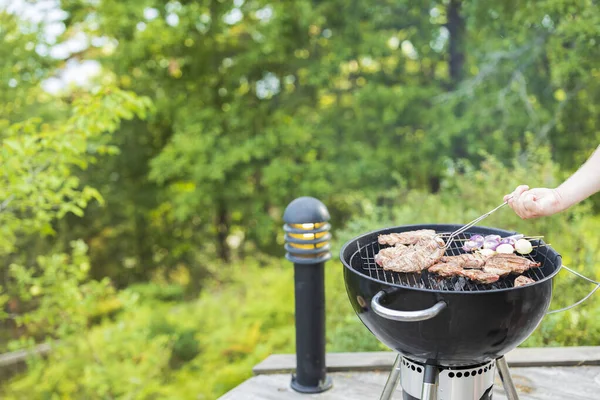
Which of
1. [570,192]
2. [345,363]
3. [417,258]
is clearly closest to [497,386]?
[345,363]

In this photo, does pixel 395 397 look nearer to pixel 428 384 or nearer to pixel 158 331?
pixel 428 384

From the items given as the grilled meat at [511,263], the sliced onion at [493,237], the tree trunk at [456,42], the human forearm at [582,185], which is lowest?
the grilled meat at [511,263]

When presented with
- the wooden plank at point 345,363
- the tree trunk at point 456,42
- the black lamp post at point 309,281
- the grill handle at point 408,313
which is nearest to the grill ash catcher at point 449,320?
the grill handle at point 408,313

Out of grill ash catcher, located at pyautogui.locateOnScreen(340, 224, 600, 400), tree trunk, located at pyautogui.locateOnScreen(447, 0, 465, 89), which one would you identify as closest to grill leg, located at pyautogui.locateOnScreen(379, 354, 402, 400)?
grill ash catcher, located at pyautogui.locateOnScreen(340, 224, 600, 400)

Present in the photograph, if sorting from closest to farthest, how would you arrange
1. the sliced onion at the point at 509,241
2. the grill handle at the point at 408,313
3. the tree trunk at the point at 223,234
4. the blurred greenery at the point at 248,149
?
1. the grill handle at the point at 408,313
2. the sliced onion at the point at 509,241
3. the blurred greenery at the point at 248,149
4. the tree trunk at the point at 223,234

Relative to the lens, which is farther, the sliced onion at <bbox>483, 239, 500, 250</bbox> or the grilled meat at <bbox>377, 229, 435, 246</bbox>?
the grilled meat at <bbox>377, 229, 435, 246</bbox>

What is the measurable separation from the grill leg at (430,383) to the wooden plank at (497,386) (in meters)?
0.84

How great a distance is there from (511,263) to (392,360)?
3.52ft

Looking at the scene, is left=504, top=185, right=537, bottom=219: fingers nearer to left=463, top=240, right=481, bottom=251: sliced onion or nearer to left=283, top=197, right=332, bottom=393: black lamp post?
left=463, top=240, right=481, bottom=251: sliced onion

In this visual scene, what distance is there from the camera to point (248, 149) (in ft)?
24.7

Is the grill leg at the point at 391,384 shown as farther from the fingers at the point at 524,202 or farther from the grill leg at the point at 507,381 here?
the fingers at the point at 524,202

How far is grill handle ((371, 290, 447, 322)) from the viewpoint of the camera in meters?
1.48

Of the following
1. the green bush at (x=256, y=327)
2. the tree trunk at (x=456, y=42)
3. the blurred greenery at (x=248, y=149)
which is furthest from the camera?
the tree trunk at (x=456, y=42)

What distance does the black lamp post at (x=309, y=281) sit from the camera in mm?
2441
